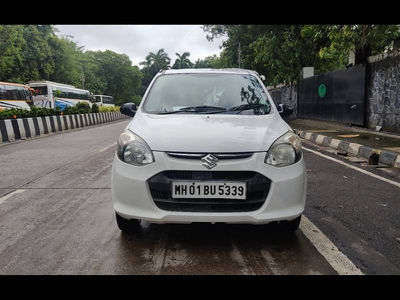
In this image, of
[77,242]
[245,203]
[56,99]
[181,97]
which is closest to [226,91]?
[181,97]

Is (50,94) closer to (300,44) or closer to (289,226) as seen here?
(300,44)

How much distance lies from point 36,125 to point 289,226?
1367cm

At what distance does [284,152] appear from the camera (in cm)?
280

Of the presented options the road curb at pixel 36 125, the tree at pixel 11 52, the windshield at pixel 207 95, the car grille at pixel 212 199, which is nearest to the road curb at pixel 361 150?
the windshield at pixel 207 95

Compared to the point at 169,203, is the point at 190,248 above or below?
below

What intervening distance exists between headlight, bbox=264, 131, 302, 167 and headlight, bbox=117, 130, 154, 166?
91 centimetres

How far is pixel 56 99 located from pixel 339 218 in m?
33.9

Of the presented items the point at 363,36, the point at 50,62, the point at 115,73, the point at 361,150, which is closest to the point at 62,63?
the point at 50,62

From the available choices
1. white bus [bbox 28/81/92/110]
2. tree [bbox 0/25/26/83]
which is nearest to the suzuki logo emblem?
white bus [bbox 28/81/92/110]

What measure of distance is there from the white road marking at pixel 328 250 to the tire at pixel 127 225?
4.90 ft

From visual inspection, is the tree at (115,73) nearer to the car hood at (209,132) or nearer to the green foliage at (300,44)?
the green foliage at (300,44)

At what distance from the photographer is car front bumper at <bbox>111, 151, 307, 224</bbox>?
2.63 metres

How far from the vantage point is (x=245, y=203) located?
2664 millimetres
